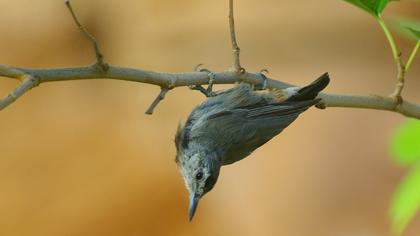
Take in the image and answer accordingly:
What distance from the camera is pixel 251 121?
2.31m

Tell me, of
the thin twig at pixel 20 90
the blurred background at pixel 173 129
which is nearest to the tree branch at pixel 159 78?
the thin twig at pixel 20 90

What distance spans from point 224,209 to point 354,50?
1.18 meters

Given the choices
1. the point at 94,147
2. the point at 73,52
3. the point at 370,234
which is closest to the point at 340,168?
the point at 370,234

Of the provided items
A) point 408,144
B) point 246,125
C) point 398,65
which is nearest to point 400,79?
point 398,65

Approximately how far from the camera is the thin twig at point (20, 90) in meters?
1.39

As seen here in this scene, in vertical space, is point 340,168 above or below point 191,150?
below

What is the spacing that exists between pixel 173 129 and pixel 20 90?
9.54 ft

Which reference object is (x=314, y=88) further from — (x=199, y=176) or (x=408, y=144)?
(x=199, y=176)

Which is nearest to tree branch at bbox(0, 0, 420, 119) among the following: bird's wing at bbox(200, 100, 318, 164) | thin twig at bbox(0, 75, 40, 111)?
thin twig at bbox(0, 75, 40, 111)

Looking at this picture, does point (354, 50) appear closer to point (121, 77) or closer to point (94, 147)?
point (94, 147)

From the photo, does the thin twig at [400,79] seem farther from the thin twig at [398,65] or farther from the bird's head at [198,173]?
the bird's head at [198,173]

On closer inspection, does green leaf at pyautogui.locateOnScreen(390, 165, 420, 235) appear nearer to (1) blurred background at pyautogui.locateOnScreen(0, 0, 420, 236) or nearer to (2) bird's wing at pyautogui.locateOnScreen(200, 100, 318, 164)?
(2) bird's wing at pyautogui.locateOnScreen(200, 100, 318, 164)

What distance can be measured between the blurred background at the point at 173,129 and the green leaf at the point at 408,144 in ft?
6.59

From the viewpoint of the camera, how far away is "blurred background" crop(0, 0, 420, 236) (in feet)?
13.6
